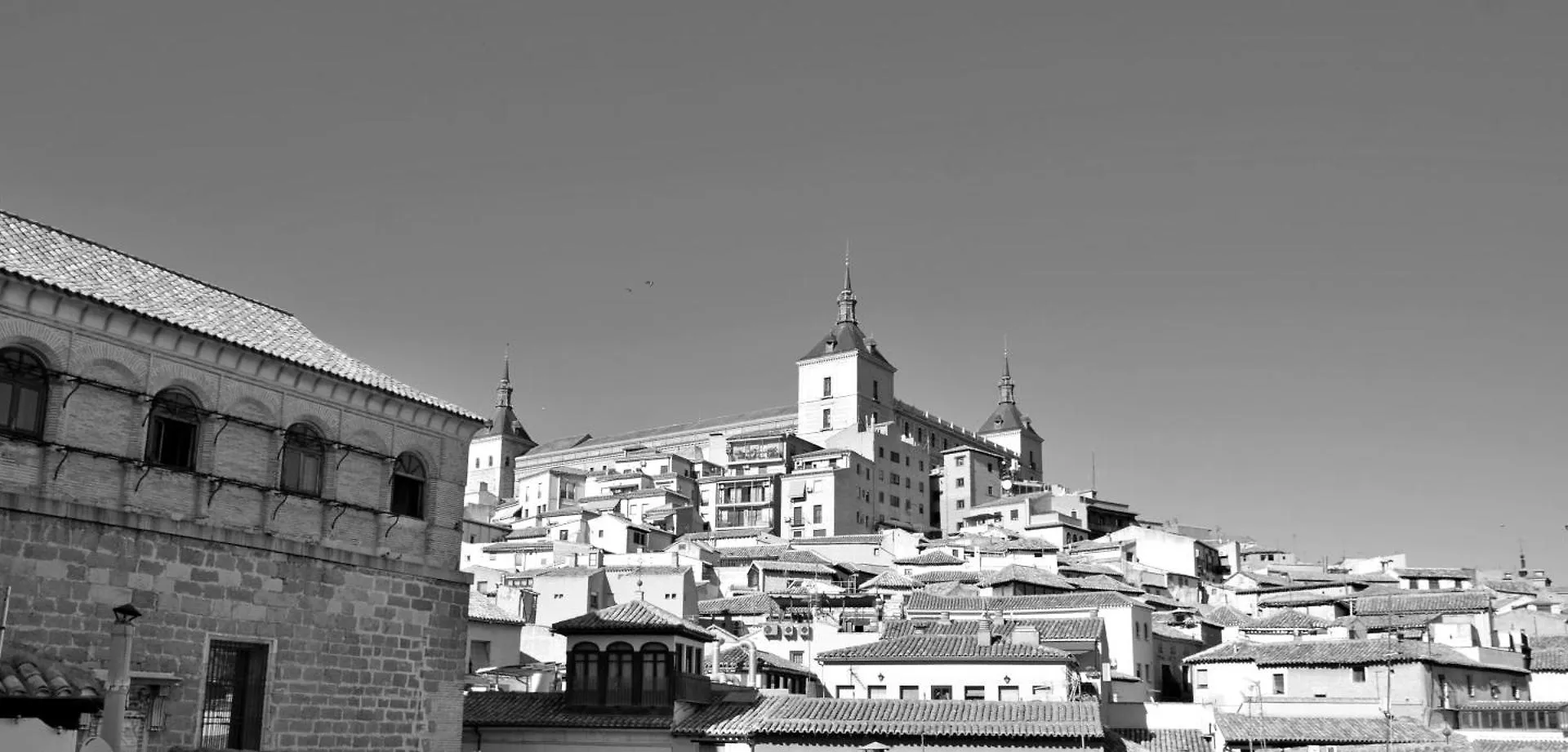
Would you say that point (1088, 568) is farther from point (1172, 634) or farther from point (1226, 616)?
point (1172, 634)

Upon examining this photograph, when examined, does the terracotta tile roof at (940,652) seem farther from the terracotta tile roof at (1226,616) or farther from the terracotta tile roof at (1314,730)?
the terracotta tile roof at (1226,616)

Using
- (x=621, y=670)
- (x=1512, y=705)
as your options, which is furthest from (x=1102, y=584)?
(x=621, y=670)

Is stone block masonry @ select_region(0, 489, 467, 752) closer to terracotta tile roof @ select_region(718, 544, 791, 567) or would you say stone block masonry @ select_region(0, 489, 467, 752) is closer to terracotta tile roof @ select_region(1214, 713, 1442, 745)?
terracotta tile roof @ select_region(1214, 713, 1442, 745)

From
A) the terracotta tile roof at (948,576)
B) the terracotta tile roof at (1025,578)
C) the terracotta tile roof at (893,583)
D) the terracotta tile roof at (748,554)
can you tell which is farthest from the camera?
the terracotta tile roof at (748,554)

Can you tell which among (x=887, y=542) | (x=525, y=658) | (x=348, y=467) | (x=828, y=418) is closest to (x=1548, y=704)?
(x=525, y=658)

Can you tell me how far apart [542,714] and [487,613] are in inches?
697

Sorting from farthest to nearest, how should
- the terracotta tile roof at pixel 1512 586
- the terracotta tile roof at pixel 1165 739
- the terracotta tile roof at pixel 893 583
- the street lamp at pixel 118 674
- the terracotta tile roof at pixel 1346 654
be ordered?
the terracotta tile roof at pixel 1512 586 → the terracotta tile roof at pixel 893 583 → the terracotta tile roof at pixel 1346 654 → the terracotta tile roof at pixel 1165 739 → the street lamp at pixel 118 674

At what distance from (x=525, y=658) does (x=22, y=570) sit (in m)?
33.9

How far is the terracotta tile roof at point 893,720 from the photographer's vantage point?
32.8 m

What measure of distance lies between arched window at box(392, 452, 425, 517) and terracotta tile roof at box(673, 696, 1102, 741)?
9059mm

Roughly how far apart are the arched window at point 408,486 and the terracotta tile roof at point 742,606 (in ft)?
110

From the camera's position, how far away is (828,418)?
12388cm

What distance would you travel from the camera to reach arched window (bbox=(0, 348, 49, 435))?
20359 mm

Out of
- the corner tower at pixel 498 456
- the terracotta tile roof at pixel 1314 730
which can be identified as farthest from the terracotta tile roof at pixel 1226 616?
the corner tower at pixel 498 456
